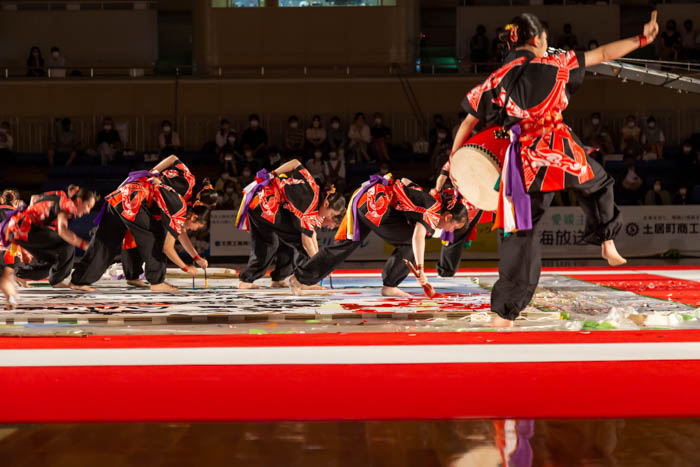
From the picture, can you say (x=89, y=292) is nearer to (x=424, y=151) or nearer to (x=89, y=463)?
(x=89, y=463)

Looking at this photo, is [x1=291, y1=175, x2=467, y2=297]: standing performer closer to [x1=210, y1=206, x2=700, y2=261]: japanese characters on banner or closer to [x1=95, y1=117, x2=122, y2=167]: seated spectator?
[x1=210, y1=206, x2=700, y2=261]: japanese characters on banner

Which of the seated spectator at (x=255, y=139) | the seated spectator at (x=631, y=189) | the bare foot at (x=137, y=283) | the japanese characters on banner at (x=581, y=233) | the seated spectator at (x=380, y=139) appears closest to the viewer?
the bare foot at (x=137, y=283)

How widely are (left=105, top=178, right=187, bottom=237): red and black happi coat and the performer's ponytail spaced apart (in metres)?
2.89

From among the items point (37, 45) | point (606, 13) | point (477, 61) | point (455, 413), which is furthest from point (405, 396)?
point (37, 45)

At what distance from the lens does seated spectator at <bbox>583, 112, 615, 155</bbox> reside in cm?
1139

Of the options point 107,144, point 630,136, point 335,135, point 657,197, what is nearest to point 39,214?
point 335,135

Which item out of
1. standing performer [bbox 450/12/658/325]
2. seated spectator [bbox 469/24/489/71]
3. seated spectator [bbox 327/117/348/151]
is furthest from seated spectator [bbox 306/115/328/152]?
standing performer [bbox 450/12/658/325]

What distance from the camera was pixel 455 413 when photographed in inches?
93.3

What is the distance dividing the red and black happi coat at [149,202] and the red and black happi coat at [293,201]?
0.55 m

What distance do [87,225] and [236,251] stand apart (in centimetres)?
205

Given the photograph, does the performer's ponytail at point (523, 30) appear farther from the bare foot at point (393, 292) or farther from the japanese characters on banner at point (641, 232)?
the japanese characters on banner at point (641, 232)

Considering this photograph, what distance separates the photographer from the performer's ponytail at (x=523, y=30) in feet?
11.1

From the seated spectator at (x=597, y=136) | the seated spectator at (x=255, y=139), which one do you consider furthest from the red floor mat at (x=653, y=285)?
the seated spectator at (x=255, y=139)

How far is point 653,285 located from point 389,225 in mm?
2022
